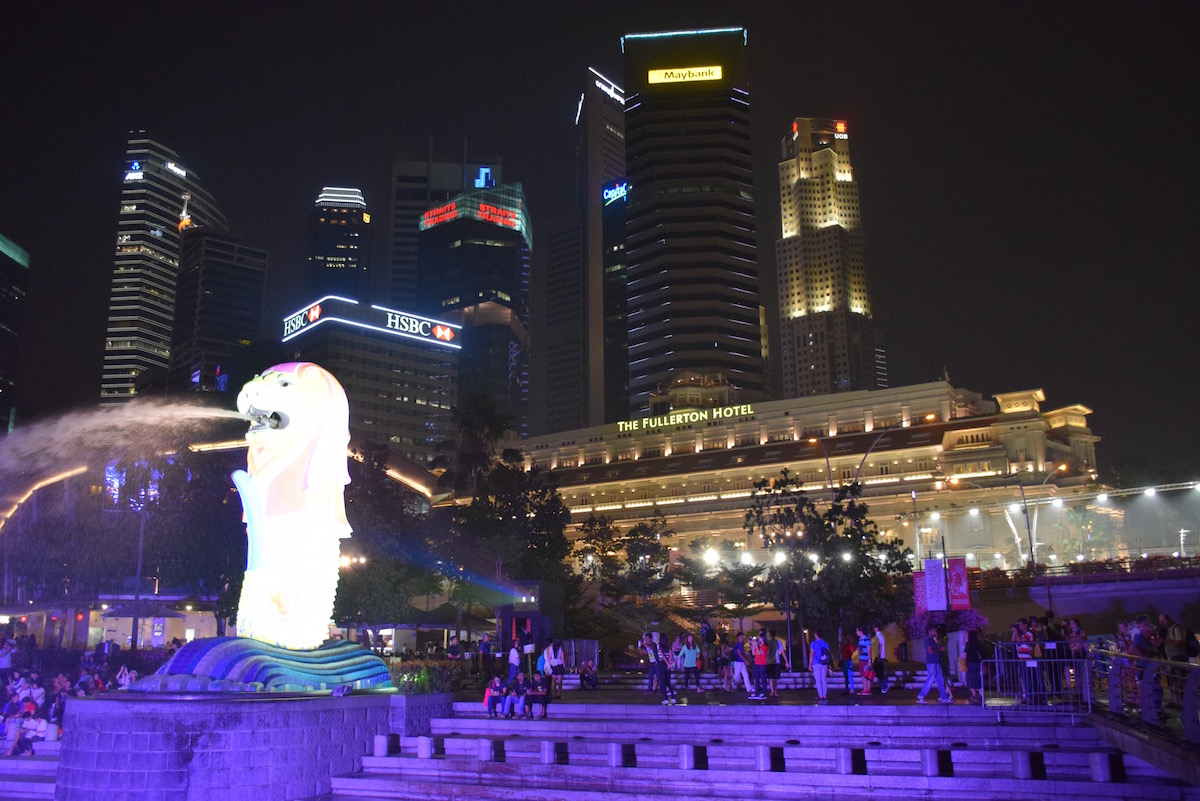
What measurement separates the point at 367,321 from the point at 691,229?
57383 mm

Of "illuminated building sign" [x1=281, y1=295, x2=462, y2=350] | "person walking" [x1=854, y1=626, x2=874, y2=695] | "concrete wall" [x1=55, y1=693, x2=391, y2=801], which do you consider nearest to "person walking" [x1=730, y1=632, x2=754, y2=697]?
"person walking" [x1=854, y1=626, x2=874, y2=695]

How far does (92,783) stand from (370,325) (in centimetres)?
14815

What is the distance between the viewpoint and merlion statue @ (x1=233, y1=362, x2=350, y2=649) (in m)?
19.3

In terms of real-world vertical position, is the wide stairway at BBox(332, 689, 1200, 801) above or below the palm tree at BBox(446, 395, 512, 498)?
below

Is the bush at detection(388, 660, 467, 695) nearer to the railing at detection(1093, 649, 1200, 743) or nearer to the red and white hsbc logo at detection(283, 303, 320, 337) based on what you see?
the railing at detection(1093, 649, 1200, 743)

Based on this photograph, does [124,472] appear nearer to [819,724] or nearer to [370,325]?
[819,724]

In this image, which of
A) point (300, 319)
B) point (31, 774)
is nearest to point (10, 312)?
point (300, 319)

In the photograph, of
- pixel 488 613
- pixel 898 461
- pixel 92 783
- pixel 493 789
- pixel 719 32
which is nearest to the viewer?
pixel 92 783

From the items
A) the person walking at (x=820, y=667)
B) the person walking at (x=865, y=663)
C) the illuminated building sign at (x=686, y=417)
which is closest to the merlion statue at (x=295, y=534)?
the person walking at (x=820, y=667)

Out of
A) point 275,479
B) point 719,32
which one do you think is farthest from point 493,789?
point 719,32

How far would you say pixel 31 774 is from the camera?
1895 cm

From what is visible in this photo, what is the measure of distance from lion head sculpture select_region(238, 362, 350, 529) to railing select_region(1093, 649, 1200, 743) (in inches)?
594

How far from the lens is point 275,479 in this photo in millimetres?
19906

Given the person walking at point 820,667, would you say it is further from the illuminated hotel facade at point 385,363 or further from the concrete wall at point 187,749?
the illuminated hotel facade at point 385,363
